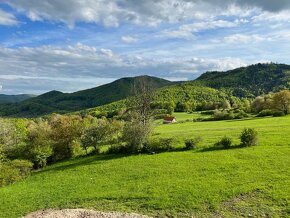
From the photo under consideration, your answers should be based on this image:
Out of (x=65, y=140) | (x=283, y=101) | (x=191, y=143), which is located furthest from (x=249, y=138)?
(x=283, y=101)

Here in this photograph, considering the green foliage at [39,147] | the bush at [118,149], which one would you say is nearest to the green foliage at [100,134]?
the bush at [118,149]

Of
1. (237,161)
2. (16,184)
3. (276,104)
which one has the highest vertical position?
(276,104)

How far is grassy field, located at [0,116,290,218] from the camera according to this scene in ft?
79.6

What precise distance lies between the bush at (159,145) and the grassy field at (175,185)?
3.10m

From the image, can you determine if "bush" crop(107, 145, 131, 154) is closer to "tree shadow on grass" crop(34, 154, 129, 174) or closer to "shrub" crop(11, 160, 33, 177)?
"tree shadow on grass" crop(34, 154, 129, 174)

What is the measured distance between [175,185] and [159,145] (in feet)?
62.4

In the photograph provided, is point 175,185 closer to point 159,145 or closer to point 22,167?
point 159,145

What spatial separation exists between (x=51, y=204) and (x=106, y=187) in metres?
5.96

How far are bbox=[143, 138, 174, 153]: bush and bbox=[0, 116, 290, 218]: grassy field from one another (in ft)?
10.2

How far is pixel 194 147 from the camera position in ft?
153

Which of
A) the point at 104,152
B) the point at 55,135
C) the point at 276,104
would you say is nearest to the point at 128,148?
the point at 104,152

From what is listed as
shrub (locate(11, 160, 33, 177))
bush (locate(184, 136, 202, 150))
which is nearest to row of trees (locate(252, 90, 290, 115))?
bush (locate(184, 136, 202, 150))

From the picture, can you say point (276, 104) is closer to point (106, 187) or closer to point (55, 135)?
point (55, 135)

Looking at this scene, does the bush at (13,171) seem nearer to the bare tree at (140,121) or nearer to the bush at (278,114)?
the bare tree at (140,121)
